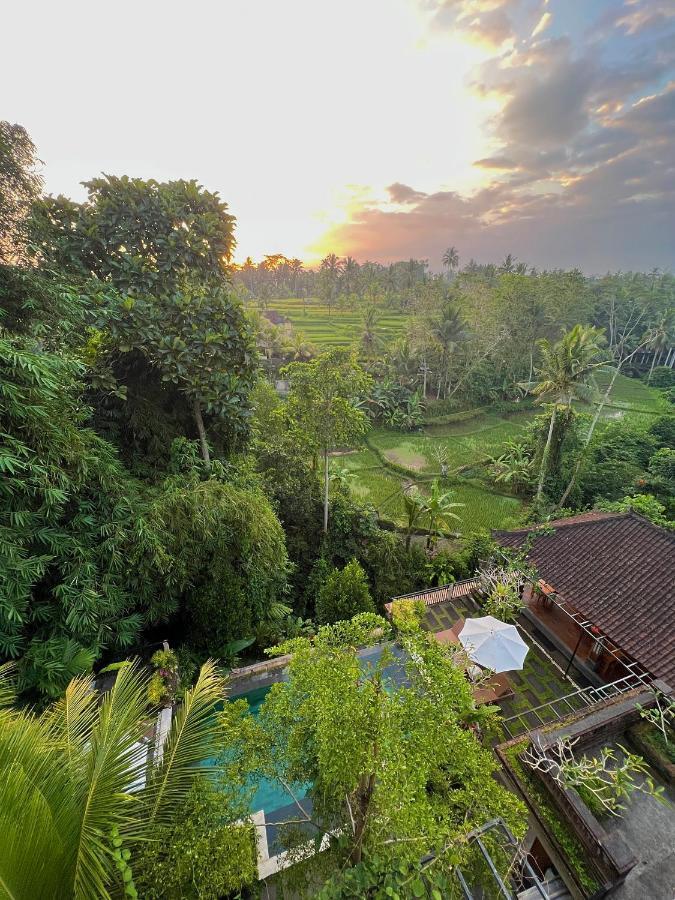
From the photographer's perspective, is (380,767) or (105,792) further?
(380,767)

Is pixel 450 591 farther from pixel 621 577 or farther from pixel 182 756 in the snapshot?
pixel 182 756

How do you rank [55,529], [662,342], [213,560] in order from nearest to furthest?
[55,529], [213,560], [662,342]

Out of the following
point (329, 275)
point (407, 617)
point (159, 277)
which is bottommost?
point (407, 617)

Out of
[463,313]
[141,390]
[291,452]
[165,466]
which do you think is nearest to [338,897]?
[165,466]

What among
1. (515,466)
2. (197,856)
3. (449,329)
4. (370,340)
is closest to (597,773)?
(197,856)

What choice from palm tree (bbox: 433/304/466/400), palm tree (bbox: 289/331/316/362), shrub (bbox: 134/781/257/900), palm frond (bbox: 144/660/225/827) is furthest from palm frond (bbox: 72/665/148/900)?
palm tree (bbox: 289/331/316/362)

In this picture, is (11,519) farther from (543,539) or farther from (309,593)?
(543,539)
